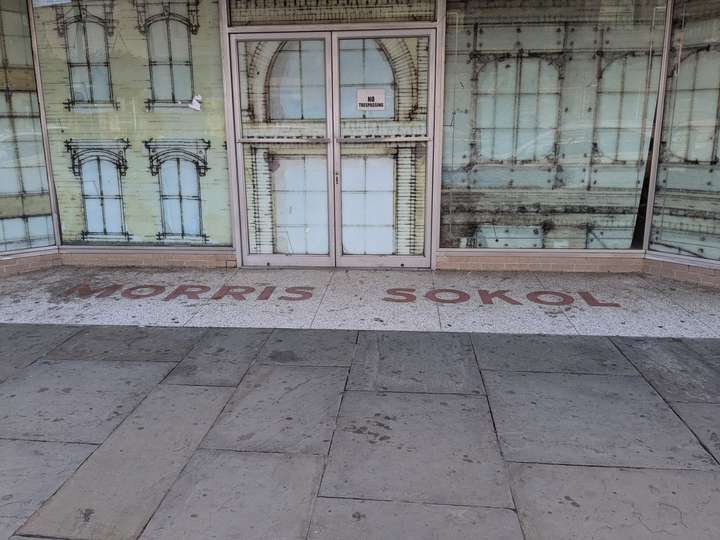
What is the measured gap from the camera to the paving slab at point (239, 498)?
2445 millimetres

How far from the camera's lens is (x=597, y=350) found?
14.1 feet

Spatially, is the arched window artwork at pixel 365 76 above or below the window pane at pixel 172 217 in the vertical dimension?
above

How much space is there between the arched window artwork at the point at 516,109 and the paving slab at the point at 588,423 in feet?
10.1

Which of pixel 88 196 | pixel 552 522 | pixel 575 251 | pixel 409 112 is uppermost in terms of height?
pixel 409 112

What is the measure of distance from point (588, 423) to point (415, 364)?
1244 millimetres

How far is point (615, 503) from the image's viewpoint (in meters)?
2.58

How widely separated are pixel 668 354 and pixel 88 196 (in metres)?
6.18

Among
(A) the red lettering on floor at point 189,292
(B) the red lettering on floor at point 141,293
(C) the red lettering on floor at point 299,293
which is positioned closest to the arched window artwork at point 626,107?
(C) the red lettering on floor at point 299,293

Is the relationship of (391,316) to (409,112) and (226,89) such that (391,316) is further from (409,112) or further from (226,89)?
(226,89)

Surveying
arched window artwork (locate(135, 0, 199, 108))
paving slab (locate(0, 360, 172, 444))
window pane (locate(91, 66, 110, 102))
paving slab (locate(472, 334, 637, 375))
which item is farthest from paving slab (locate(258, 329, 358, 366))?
window pane (locate(91, 66, 110, 102))

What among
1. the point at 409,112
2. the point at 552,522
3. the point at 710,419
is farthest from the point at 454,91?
the point at 552,522

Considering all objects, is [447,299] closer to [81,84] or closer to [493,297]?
[493,297]

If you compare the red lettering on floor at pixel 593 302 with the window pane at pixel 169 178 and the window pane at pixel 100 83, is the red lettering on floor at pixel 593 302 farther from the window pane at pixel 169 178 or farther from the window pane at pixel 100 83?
the window pane at pixel 100 83

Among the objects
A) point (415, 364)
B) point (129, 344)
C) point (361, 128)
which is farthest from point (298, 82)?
point (415, 364)
